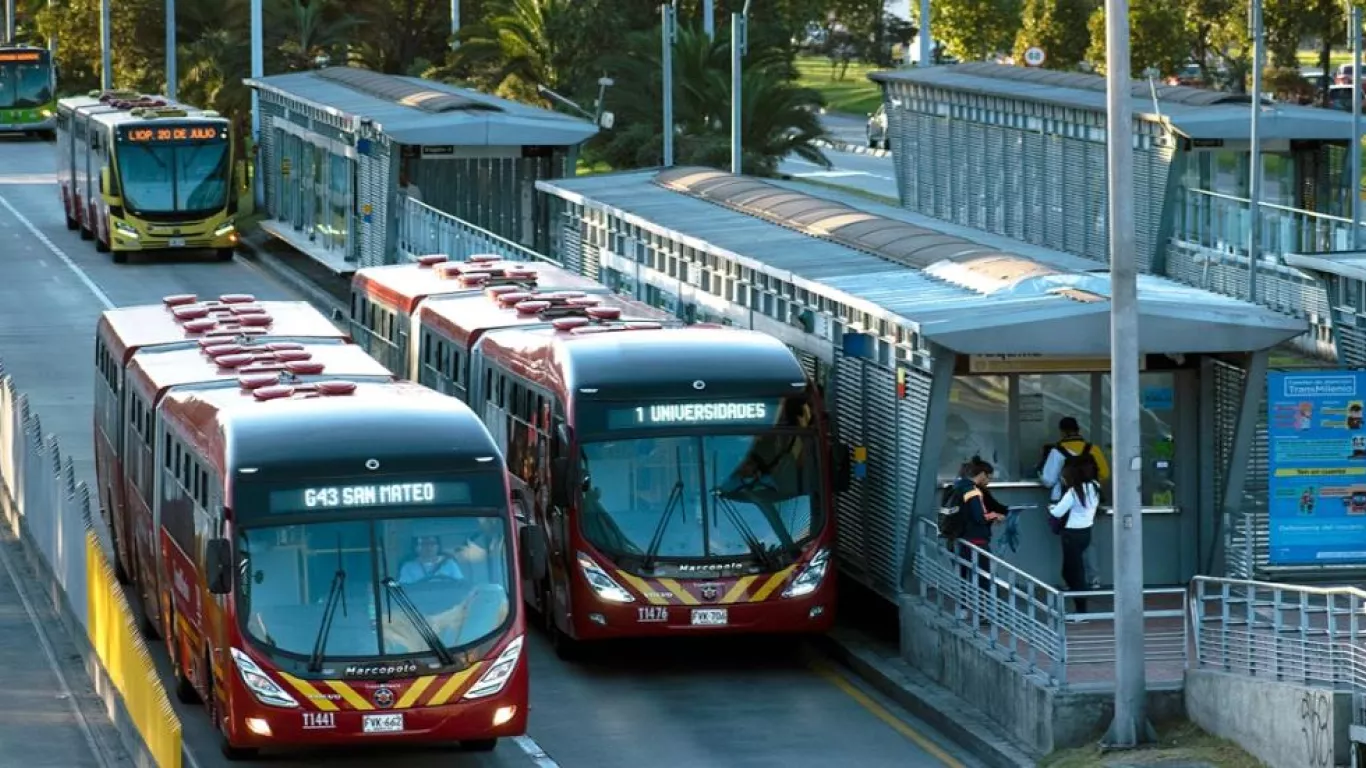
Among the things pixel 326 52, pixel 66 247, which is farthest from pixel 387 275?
pixel 326 52

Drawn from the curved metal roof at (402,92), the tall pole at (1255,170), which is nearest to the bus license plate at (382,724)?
the tall pole at (1255,170)

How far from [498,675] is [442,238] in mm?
24747

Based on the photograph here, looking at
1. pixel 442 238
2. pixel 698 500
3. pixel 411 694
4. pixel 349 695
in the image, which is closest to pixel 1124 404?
pixel 698 500

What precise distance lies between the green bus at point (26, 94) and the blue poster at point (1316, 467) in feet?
245

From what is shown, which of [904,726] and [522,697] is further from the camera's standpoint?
[904,726]

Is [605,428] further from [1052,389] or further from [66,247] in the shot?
[66,247]

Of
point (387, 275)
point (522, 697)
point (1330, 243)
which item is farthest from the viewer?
point (1330, 243)

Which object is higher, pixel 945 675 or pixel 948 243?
pixel 948 243

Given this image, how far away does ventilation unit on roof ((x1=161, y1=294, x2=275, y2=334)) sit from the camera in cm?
2600

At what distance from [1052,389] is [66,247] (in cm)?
3936

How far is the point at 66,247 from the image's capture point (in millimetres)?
59156

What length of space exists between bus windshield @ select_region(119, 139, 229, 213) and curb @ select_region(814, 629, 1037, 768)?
3281 cm

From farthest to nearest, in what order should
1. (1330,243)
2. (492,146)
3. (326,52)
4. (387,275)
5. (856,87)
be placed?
(856,87)
(326,52)
(492,146)
(1330,243)
(387,275)

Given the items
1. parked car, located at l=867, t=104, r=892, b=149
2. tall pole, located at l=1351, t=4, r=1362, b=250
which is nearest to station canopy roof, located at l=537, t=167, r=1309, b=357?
tall pole, located at l=1351, t=4, r=1362, b=250
